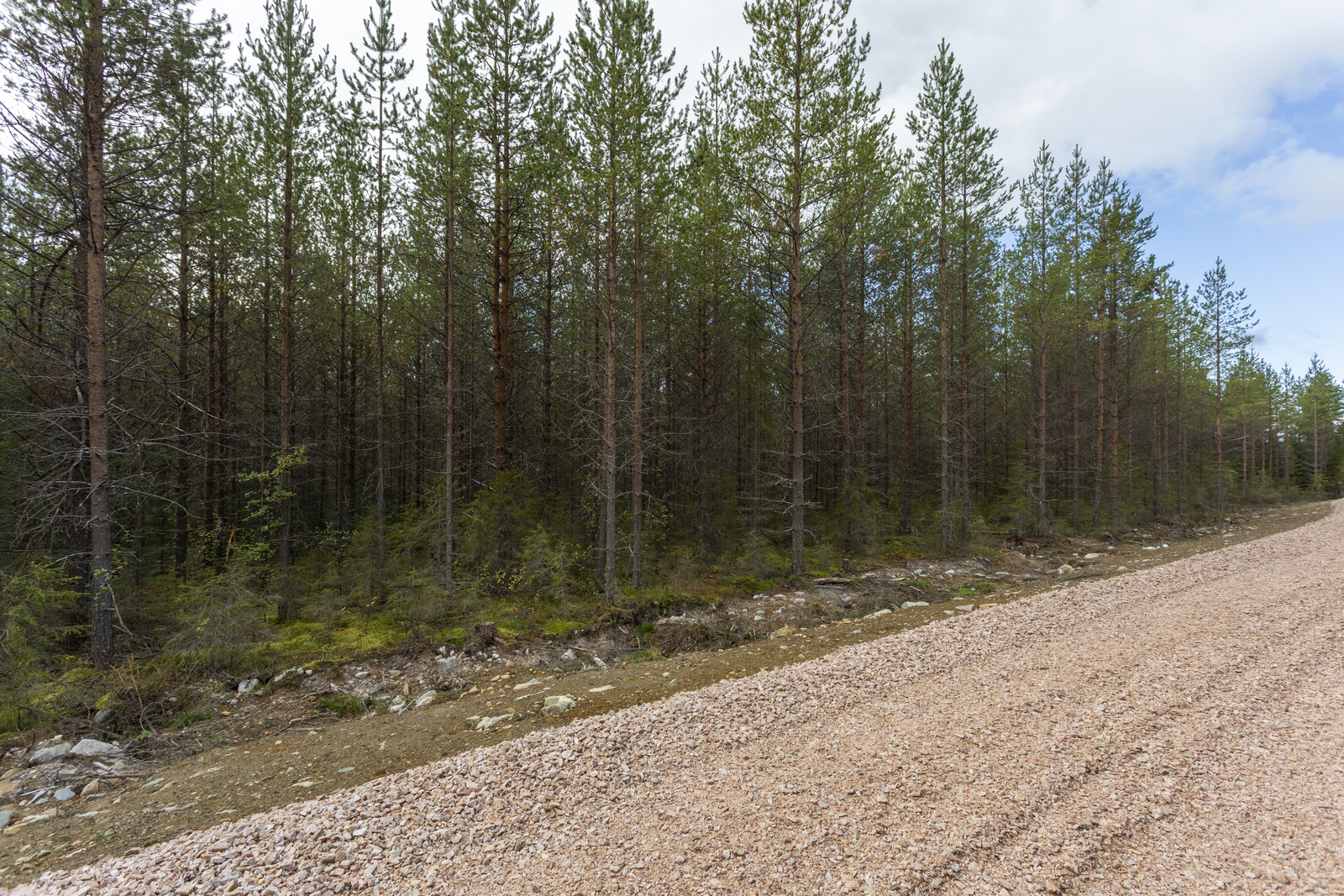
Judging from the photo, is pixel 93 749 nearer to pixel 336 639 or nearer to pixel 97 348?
pixel 336 639

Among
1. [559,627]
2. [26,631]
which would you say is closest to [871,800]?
[559,627]

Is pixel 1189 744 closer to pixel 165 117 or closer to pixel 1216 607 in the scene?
pixel 1216 607

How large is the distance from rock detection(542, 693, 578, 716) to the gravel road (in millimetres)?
1112

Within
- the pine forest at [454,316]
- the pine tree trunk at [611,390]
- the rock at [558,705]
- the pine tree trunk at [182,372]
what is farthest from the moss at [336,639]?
the pine tree trunk at [182,372]

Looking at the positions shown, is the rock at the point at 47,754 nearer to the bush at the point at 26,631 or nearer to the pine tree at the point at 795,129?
the bush at the point at 26,631

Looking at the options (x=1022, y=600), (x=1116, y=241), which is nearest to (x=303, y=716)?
(x=1022, y=600)

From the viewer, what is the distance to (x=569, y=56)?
1041 cm

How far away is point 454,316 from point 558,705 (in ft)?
37.4

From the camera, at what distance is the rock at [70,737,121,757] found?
5.61 metres

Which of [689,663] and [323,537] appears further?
[323,537]

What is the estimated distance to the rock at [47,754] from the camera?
5.42m

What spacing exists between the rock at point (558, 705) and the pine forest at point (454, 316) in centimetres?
313

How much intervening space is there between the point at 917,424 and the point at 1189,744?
2495 centimetres

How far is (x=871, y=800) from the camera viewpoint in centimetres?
345
